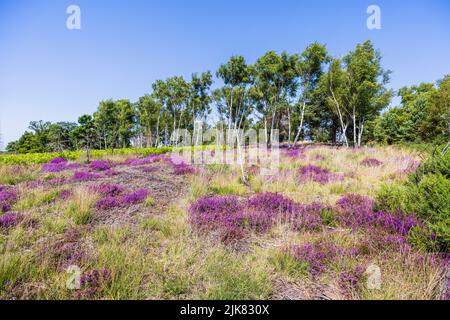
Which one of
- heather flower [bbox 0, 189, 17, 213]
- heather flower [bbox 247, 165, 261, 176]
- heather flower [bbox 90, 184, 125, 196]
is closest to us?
heather flower [bbox 0, 189, 17, 213]

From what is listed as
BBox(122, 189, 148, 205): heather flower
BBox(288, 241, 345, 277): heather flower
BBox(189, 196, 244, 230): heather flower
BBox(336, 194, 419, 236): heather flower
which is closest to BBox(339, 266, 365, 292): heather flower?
BBox(288, 241, 345, 277): heather flower

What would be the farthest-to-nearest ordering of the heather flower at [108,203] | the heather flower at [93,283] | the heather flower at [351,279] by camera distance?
the heather flower at [108,203] < the heather flower at [351,279] < the heather flower at [93,283]

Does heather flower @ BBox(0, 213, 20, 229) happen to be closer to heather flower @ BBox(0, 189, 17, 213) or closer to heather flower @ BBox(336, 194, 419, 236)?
heather flower @ BBox(0, 189, 17, 213)

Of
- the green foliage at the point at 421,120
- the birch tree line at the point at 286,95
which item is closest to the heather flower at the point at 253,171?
the birch tree line at the point at 286,95

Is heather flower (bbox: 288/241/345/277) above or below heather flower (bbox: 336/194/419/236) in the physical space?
below

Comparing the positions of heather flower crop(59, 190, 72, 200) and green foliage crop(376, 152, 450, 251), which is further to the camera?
heather flower crop(59, 190, 72, 200)

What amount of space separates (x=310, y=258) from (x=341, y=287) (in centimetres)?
49

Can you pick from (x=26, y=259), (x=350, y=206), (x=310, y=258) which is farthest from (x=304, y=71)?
(x=26, y=259)

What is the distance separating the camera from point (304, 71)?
2630 cm

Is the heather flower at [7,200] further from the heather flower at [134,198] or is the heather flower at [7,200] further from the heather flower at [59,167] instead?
the heather flower at [59,167]

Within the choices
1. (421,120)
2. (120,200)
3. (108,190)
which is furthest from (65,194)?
(421,120)

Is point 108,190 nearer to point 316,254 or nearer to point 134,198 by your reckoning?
point 134,198

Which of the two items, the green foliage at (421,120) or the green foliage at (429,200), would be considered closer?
the green foliage at (429,200)

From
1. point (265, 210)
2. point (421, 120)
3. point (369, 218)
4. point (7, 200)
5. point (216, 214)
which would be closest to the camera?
point (369, 218)
